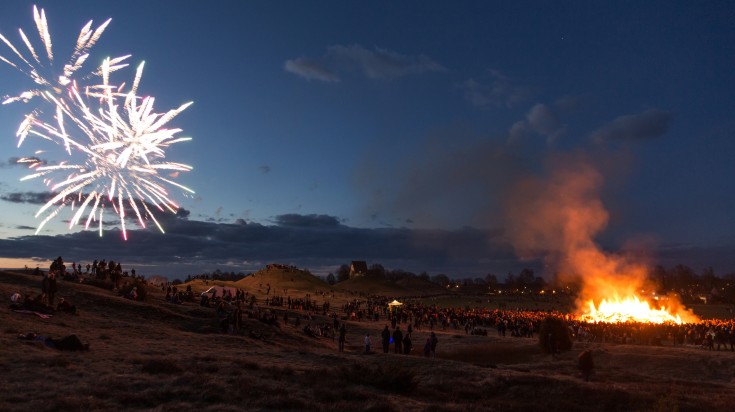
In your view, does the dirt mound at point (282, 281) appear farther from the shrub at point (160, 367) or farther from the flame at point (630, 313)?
the shrub at point (160, 367)

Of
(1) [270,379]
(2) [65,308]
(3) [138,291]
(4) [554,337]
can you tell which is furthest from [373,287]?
(1) [270,379]

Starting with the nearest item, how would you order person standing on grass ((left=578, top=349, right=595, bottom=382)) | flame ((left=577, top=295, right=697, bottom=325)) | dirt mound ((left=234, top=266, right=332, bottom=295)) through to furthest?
person standing on grass ((left=578, top=349, right=595, bottom=382))
flame ((left=577, top=295, right=697, bottom=325))
dirt mound ((left=234, top=266, right=332, bottom=295))

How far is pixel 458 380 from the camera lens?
19.5 m

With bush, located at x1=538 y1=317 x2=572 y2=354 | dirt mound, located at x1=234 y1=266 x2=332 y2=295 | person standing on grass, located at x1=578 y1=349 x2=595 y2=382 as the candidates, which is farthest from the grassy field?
dirt mound, located at x1=234 y1=266 x2=332 y2=295

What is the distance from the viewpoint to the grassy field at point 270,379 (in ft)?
42.5

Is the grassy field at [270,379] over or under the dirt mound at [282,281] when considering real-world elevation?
over

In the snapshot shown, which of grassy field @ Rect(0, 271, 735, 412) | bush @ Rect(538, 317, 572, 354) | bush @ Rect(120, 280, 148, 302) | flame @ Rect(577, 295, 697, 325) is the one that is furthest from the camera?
flame @ Rect(577, 295, 697, 325)

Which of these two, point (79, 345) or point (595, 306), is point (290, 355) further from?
point (595, 306)

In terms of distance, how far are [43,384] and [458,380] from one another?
14758mm

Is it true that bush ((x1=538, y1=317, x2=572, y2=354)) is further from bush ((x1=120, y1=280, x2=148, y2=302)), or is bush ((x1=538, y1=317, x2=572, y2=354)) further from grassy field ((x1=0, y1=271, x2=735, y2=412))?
bush ((x1=120, y1=280, x2=148, y2=302))

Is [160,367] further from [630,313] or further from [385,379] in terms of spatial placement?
[630,313]

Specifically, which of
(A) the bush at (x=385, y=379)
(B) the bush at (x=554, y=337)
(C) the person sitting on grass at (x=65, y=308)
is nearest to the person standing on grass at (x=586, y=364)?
(A) the bush at (x=385, y=379)

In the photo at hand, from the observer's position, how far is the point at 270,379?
660 inches

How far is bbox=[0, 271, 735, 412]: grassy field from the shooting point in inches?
510
